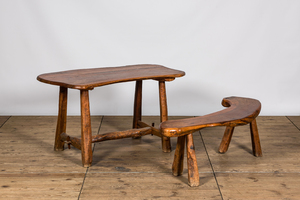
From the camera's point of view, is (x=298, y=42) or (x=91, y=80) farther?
(x=298, y=42)

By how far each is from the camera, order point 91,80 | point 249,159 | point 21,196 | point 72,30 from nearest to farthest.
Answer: point 21,196 < point 91,80 < point 249,159 < point 72,30

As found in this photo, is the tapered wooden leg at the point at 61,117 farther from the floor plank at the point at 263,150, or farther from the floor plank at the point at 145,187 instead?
the floor plank at the point at 263,150

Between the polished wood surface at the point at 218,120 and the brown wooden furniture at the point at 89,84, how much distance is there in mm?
613

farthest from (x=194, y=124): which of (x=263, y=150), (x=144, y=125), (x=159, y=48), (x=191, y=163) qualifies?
(x=159, y=48)

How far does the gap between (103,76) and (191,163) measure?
1.07 meters

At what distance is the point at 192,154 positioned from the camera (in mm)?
2932

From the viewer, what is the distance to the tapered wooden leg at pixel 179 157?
2.99 meters

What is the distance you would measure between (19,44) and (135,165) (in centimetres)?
249

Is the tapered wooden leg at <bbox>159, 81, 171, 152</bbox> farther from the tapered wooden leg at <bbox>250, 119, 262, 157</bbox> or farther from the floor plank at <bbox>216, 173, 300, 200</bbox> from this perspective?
the tapered wooden leg at <bbox>250, 119, 262, 157</bbox>

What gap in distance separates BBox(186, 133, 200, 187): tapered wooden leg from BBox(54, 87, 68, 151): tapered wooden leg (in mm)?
1242

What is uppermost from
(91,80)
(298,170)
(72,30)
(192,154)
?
(72,30)

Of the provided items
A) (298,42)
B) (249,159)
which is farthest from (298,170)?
(298,42)

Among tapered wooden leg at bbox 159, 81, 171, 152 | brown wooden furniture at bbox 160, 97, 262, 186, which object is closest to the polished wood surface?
brown wooden furniture at bbox 160, 97, 262, 186

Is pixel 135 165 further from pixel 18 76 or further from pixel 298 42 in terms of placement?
pixel 298 42
